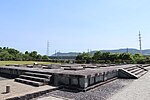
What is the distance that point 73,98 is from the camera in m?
7.03

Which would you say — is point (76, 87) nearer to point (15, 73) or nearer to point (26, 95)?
point (26, 95)

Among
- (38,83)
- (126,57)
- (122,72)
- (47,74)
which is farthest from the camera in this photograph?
(126,57)

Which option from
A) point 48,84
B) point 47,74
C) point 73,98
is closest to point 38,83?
point 48,84

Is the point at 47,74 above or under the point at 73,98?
above

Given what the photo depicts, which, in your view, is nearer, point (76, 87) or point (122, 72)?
point (76, 87)

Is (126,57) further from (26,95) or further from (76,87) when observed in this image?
(26,95)

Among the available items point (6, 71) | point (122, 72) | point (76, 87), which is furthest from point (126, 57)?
point (76, 87)

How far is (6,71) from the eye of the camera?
14859mm

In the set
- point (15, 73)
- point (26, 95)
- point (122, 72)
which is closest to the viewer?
point (26, 95)

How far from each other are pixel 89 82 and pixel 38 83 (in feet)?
8.70

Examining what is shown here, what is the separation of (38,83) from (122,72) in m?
7.87

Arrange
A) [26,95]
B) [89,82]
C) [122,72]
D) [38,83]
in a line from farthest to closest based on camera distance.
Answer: [122,72] → [89,82] → [38,83] → [26,95]

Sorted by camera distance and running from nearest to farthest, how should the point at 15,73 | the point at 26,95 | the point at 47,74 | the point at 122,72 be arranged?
the point at 26,95 < the point at 47,74 < the point at 15,73 < the point at 122,72

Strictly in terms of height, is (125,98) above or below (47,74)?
below
